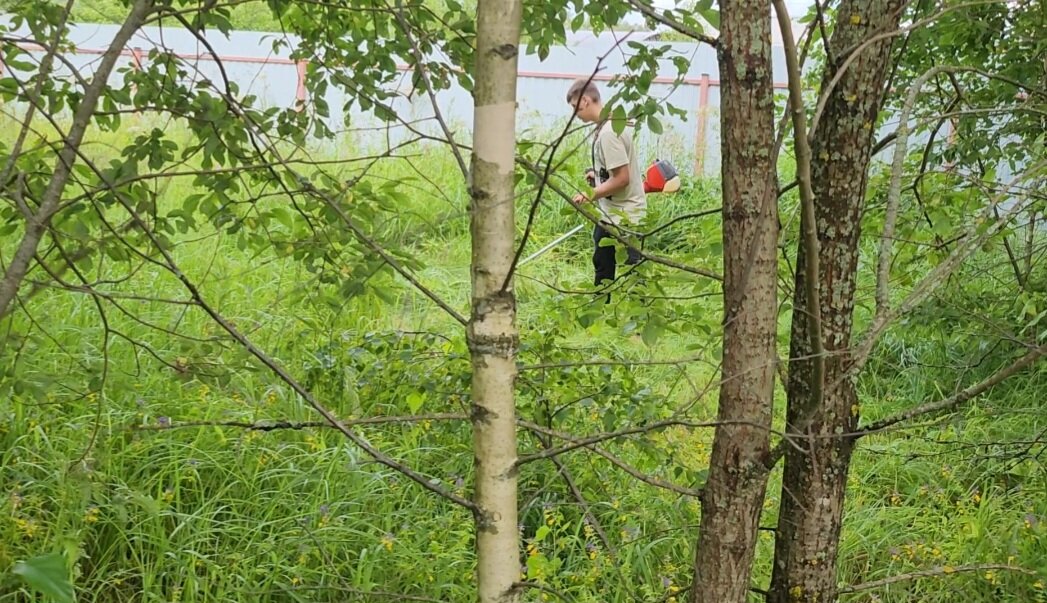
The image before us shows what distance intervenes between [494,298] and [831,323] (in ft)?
2.71

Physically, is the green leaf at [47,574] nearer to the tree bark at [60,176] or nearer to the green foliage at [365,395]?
the tree bark at [60,176]

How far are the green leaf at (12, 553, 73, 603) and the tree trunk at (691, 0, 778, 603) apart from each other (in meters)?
1.13

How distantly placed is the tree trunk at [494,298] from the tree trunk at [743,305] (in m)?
0.44

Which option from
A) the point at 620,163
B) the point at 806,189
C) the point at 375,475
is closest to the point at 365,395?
the point at 375,475

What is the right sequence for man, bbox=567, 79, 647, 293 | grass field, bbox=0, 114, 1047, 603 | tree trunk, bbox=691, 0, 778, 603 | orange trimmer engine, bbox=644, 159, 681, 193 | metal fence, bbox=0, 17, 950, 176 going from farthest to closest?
1. metal fence, bbox=0, 17, 950, 176
2. orange trimmer engine, bbox=644, 159, 681, 193
3. man, bbox=567, 79, 647, 293
4. grass field, bbox=0, 114, 1047, 603
5. tree trunk, bbox=691, 0, 778, 603

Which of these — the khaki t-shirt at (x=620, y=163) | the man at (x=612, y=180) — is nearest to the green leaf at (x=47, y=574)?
the man at (x=612, y=180)

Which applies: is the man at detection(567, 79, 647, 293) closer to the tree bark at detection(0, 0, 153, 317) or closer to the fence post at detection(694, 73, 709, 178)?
→ the fence post at detection(694, 73, 709, 178)

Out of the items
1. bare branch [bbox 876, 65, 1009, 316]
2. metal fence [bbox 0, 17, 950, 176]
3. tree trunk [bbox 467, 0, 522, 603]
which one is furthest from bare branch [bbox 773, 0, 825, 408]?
metal fence [bbox 0, 17, 950, 176]

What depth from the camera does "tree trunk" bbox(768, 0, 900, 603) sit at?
5.86 feet

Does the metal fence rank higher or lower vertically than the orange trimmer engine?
higher

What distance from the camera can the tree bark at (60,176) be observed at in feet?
4.18

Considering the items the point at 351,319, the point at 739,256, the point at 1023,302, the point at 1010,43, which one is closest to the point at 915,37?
the point at 1010,43

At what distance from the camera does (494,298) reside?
4.38 ft

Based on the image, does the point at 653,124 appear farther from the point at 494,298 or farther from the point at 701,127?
the point at 701,127
